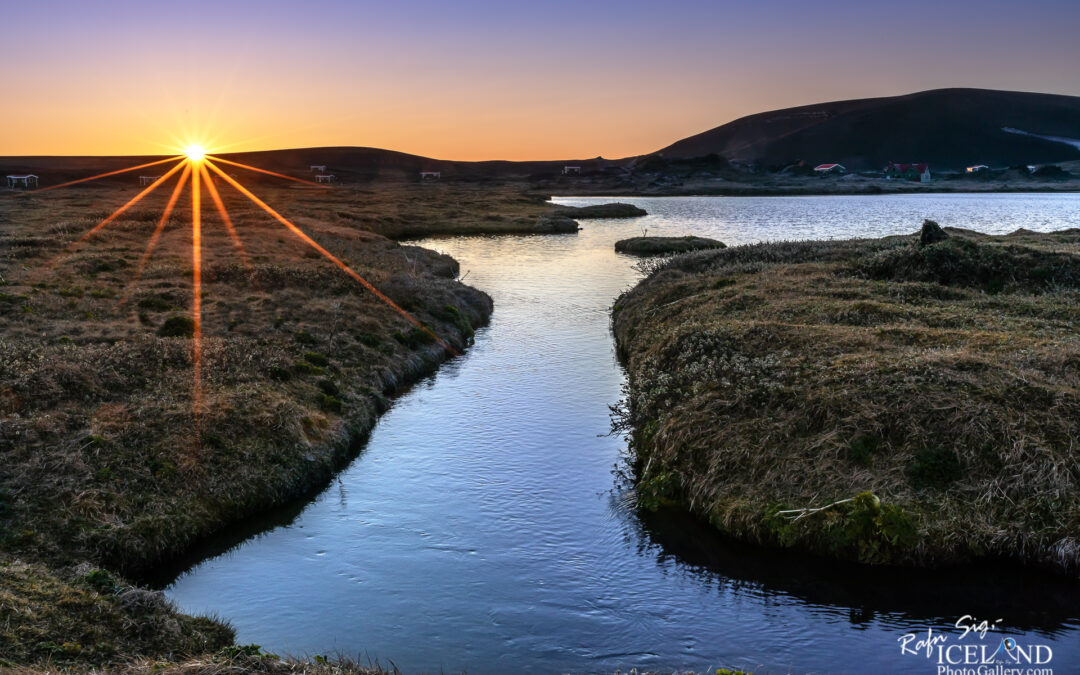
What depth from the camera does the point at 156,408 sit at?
2264cm

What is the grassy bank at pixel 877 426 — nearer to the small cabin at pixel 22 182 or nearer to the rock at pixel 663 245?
the rock at pixel 663 245

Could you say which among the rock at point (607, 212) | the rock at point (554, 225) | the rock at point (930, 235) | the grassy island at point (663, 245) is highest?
the rock at point (607, 212)

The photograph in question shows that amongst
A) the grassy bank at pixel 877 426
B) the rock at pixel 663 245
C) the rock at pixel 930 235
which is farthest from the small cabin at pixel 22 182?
the rock at pixel 930 235

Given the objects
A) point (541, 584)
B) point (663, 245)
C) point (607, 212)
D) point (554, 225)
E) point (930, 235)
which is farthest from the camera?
point (607, 212)

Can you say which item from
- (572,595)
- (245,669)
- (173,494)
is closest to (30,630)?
(245,669)

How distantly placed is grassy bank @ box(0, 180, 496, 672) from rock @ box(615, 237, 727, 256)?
119 feet

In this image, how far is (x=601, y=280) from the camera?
64.7 m

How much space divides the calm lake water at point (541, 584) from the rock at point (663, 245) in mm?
56619

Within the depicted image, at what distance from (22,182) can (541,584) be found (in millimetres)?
183260

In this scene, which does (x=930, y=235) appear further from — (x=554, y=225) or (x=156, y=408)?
(x=554, y=225)

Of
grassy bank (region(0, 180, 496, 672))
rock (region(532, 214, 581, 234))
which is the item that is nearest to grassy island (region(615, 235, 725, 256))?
rock (region(532, 214, 581, 234))

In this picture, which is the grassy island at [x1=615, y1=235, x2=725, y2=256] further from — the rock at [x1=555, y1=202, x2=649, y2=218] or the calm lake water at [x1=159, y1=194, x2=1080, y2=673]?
the calm lake water at [x1=159, y1=194, x2=1080, y2=673]

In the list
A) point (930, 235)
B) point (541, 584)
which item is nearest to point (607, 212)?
point (930, 235)

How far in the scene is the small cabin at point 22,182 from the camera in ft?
504
